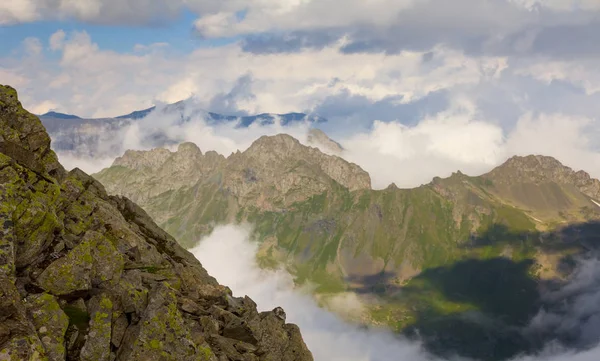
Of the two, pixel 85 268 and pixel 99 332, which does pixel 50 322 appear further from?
pixel 85 268

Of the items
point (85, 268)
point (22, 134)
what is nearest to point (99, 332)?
point (85, 268)

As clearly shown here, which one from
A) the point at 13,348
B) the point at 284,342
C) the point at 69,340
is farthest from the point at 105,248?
the point at 284,342

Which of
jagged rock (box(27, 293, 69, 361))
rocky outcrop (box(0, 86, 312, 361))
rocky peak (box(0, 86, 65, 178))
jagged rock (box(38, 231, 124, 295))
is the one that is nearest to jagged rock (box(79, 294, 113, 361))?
rocky outcrop (box(0, 86, 312, 361))

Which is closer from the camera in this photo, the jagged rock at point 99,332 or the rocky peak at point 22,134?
the jagged rock at point 99,332

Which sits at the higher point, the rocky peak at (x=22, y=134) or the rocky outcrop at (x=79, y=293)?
the rocky peak at (x=22, y=134)

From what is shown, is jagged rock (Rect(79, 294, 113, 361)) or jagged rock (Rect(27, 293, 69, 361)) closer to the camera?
jagged rock (Rect(27, 293, 69, 361))

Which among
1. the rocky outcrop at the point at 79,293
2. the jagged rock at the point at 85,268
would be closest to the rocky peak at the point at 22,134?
the rocky outcrop at the point at 79,293

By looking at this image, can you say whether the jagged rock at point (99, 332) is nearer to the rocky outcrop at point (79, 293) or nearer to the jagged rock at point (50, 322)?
the rocky outcrop at point (79, 293)

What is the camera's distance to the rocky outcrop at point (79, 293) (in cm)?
2744

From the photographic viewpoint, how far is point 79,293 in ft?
103

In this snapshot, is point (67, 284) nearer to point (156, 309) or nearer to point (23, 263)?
point (23, 263)

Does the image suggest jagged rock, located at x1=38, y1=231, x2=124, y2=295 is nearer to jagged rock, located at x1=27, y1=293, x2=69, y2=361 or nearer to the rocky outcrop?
the rocky outcrop

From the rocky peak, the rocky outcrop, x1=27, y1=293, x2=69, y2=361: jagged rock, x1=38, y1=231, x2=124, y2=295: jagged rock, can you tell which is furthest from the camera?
the rocky peak

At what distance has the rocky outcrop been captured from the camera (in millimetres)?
27438
